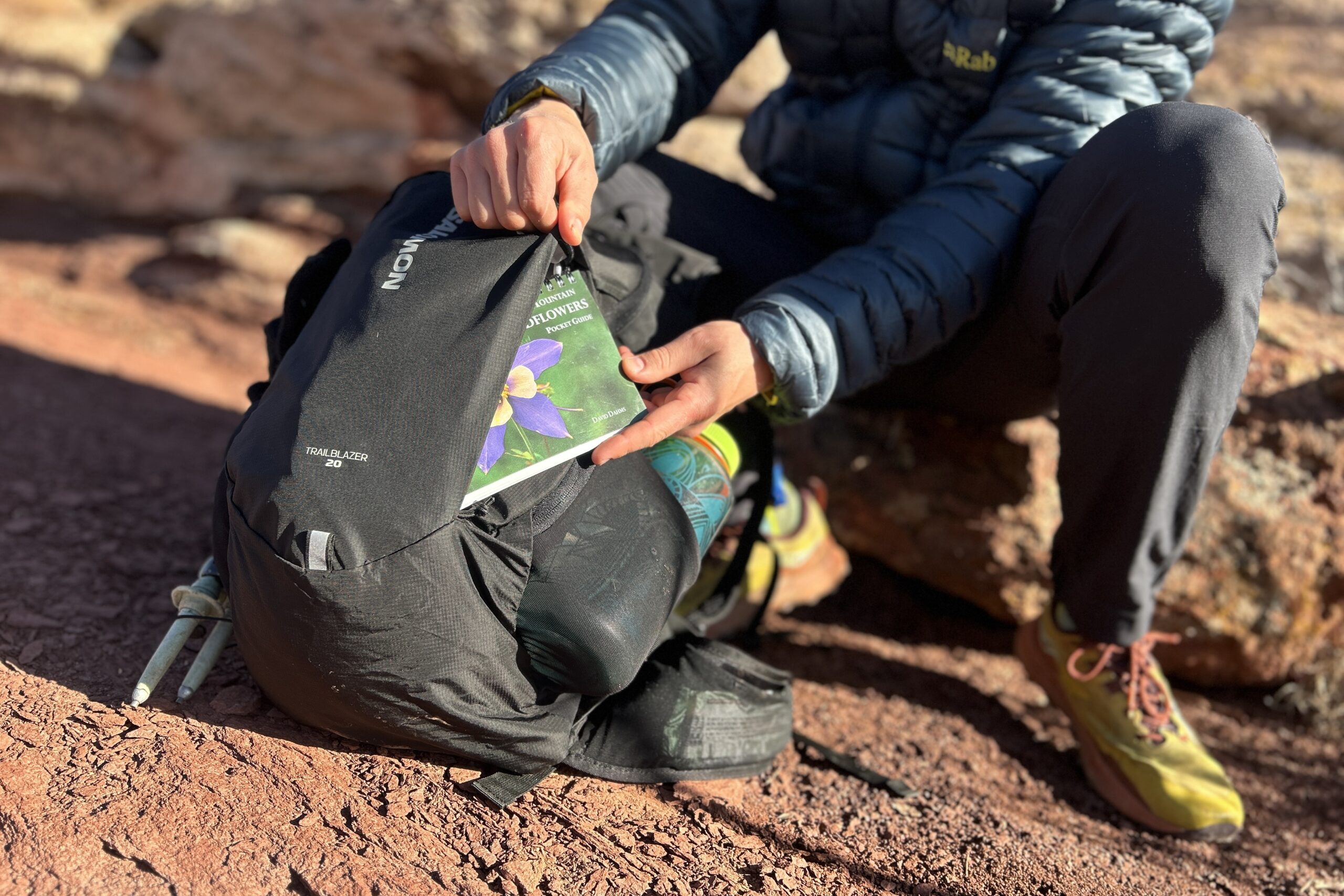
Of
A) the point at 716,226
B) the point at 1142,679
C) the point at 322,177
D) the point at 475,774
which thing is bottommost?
the point at 322,177

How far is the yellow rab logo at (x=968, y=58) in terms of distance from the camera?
1.72 m

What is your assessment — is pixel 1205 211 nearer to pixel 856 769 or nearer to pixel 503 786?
pixel 856 769

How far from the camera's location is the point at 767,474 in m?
A: 1.82

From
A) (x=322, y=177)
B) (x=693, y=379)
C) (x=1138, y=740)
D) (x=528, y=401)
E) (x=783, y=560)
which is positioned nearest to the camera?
(x=528, y=401)

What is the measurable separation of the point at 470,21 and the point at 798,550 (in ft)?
7.81

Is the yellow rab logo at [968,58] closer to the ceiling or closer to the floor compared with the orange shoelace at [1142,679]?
closer to the ceiling

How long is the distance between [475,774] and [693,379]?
616mm

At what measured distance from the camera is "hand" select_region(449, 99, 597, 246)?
135cm

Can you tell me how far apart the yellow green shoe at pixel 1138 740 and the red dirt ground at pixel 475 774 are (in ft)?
0.14

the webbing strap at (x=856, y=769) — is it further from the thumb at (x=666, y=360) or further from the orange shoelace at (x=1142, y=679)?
the thumb at (x=666, y=360)

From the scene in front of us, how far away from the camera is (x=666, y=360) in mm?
1396

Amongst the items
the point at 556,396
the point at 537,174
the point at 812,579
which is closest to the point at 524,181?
the point at 537,174

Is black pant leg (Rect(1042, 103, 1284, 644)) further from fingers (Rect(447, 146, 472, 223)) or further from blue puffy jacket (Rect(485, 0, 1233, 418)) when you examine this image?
fingers (Rect(447, 146, 472, 223))

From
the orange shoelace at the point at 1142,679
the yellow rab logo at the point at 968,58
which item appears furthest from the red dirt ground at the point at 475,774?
the yellow rab logo at the point at 968,58
